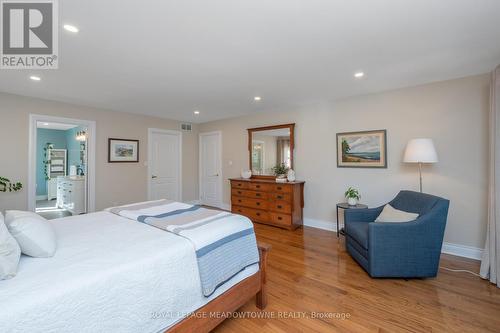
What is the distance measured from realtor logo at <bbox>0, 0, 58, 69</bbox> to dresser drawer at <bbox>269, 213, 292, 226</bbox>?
3.76m

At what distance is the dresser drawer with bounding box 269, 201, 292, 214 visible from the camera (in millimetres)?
4020

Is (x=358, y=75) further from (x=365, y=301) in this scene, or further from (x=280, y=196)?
(x=365, y=301)

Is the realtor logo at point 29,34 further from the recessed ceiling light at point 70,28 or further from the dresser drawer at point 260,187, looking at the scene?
the dresser drawer at point 260,187

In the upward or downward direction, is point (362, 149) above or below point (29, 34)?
below

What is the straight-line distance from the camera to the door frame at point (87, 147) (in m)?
3.67

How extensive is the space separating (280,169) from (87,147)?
12.6 ft

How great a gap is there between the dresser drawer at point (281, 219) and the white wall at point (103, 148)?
2800mm

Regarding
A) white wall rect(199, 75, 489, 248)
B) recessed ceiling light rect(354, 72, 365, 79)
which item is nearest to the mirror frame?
white wall rect(199, 75, 489, 248)

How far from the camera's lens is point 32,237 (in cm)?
126

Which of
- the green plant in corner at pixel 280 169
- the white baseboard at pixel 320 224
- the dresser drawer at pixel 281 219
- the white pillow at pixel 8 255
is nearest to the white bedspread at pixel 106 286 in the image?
the white pillow at pixel 8 255


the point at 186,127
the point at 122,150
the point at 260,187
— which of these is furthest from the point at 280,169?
the point at 122,150

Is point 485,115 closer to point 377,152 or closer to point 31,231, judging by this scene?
point 377,152

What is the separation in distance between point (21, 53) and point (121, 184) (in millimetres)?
2931

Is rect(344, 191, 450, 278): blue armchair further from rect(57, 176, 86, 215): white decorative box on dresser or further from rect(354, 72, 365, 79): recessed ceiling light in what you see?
rect(57, 176, 86, 215): white decorative box on dresser
